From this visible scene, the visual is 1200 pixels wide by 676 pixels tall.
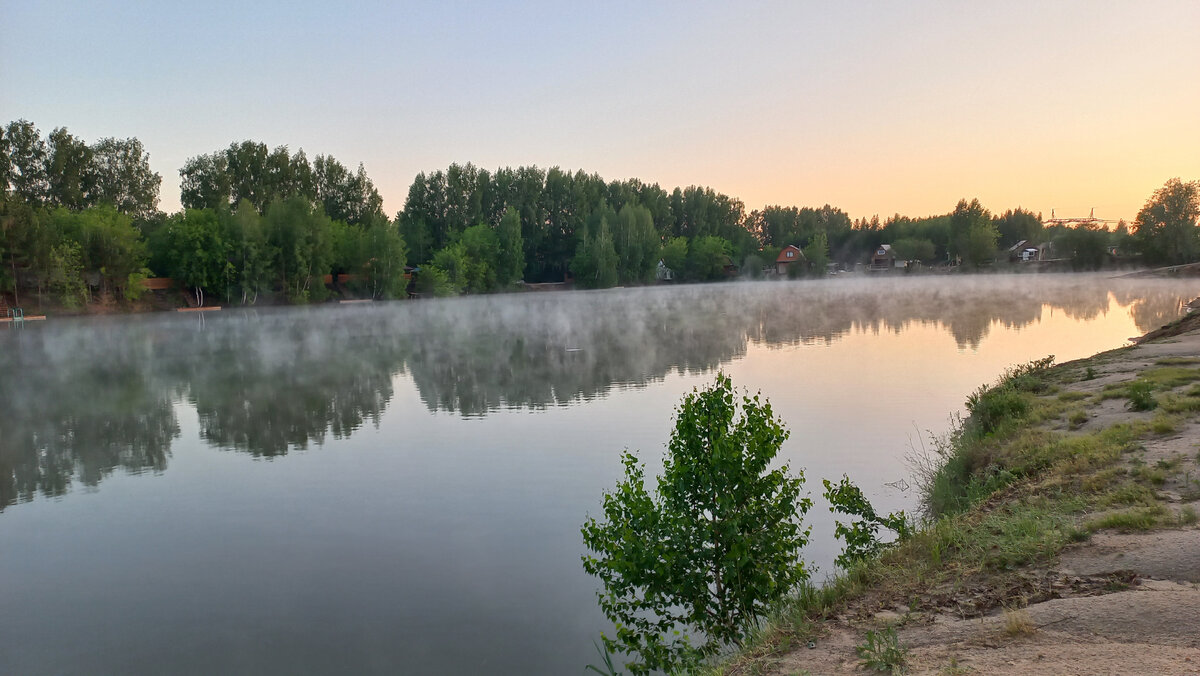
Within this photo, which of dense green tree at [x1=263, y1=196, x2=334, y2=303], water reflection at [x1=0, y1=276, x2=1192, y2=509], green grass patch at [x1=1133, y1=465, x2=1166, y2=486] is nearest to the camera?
green grass patch at [x1=1133, y1=465, x2=1166, y2=486]

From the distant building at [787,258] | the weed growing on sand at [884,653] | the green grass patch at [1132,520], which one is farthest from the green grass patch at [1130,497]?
the distant building at [787,258]

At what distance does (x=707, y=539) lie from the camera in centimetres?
634

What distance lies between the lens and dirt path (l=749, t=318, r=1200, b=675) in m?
4.05

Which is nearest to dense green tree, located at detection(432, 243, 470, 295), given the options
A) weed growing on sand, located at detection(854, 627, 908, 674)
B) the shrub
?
the shrub

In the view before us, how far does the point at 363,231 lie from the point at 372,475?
78.2 metres

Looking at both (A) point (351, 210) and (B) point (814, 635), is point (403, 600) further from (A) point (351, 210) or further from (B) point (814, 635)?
(A) point (351, 210)

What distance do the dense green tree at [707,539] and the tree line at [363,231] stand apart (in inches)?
2623

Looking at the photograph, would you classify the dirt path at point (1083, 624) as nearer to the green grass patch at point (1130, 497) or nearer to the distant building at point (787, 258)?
the green grass patch at point (1130, 497)

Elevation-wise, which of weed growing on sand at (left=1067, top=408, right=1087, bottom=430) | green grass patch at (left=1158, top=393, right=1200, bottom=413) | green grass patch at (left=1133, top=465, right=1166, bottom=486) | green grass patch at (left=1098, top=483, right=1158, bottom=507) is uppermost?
green grass patch at (left=1158, top=393, right=1200, bottom=413)

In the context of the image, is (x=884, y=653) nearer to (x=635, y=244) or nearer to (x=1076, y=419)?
(x=1076, y=419)

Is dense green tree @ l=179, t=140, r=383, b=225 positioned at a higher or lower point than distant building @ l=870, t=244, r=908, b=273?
higher

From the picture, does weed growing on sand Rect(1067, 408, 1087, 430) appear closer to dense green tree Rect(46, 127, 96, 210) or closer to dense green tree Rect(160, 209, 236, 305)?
dense green tree Rect(160, 209, 236, 305)

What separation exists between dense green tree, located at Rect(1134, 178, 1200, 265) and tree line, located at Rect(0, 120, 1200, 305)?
0.14 m

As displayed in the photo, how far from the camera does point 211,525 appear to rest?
10688 mm
